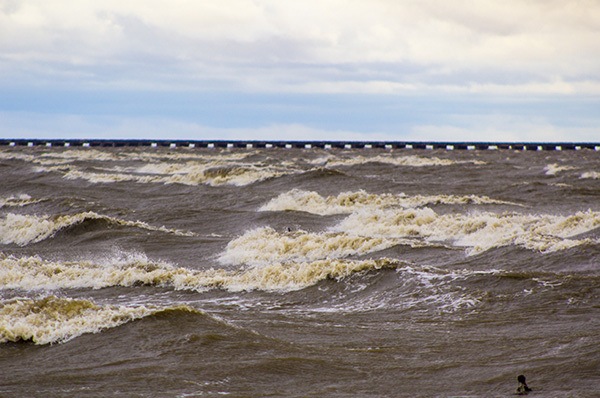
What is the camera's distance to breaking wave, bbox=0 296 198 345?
12.9m

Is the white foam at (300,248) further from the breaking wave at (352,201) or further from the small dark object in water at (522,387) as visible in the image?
the small dark object in water at (522,387)

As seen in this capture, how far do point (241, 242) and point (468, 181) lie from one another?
20.9 metres

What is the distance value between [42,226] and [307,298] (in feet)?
47.7

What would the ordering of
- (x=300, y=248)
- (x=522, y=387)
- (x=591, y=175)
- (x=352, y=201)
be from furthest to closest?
(x=591, y=175)
(x=352, y=201)
(x=300, y=248)
(x=522, y=387)

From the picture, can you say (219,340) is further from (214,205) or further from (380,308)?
(214,205)

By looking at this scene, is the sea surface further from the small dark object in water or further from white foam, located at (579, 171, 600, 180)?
white foam, located at (579, 171, 600, 180)

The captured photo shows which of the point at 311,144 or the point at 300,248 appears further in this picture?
the point at 311,144

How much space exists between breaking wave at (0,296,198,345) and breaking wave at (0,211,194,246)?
13456 mm

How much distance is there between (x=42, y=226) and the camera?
29.2 meters

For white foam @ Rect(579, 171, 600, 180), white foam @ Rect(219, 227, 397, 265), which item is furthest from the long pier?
white foam @ Rect(219, 227, 397, 265)

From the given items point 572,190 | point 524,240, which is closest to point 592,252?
point 524,240

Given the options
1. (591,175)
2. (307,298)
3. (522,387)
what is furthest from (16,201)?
(522,387)

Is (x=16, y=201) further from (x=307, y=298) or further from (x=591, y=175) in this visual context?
(x=591, y=175)

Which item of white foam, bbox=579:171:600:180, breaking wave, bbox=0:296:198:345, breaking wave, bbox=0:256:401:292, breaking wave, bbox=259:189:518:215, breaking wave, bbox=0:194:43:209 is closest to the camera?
breaking wave, bbox=0:296:198:345
